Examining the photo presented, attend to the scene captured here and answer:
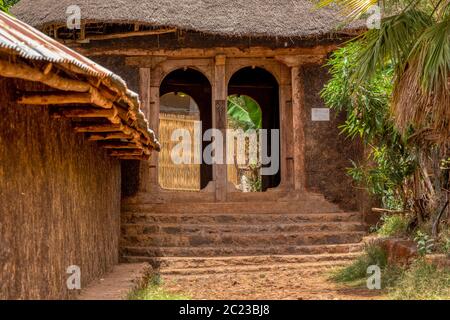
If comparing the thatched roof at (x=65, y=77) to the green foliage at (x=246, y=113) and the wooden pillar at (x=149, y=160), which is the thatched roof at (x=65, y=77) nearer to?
the wooden pillar at (x=149, y=160)

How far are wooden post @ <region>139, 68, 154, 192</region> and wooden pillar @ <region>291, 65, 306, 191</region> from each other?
7.46 feet

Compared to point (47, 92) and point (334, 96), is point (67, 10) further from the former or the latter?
point (47, 92)

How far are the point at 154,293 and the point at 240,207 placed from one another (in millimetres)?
4191

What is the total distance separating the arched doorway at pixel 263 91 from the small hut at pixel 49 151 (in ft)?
24.5

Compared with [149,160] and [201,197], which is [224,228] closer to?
[201,197]

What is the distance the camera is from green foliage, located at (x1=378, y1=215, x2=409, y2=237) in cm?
941

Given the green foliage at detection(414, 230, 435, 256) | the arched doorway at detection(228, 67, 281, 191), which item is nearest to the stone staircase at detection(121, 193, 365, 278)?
the green foliage at detection(414, 230, 435, 256)

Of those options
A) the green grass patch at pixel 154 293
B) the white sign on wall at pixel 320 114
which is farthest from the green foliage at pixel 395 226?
the green grass patch at pixel 154 293

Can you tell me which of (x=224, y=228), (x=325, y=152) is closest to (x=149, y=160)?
(x=224, y=228)

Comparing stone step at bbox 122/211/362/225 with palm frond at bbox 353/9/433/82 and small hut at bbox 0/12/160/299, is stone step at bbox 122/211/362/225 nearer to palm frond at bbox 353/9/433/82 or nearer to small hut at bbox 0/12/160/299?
small hut at bbox 0/12/160/299

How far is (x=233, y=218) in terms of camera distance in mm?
11070

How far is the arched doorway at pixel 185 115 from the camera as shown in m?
15.1
